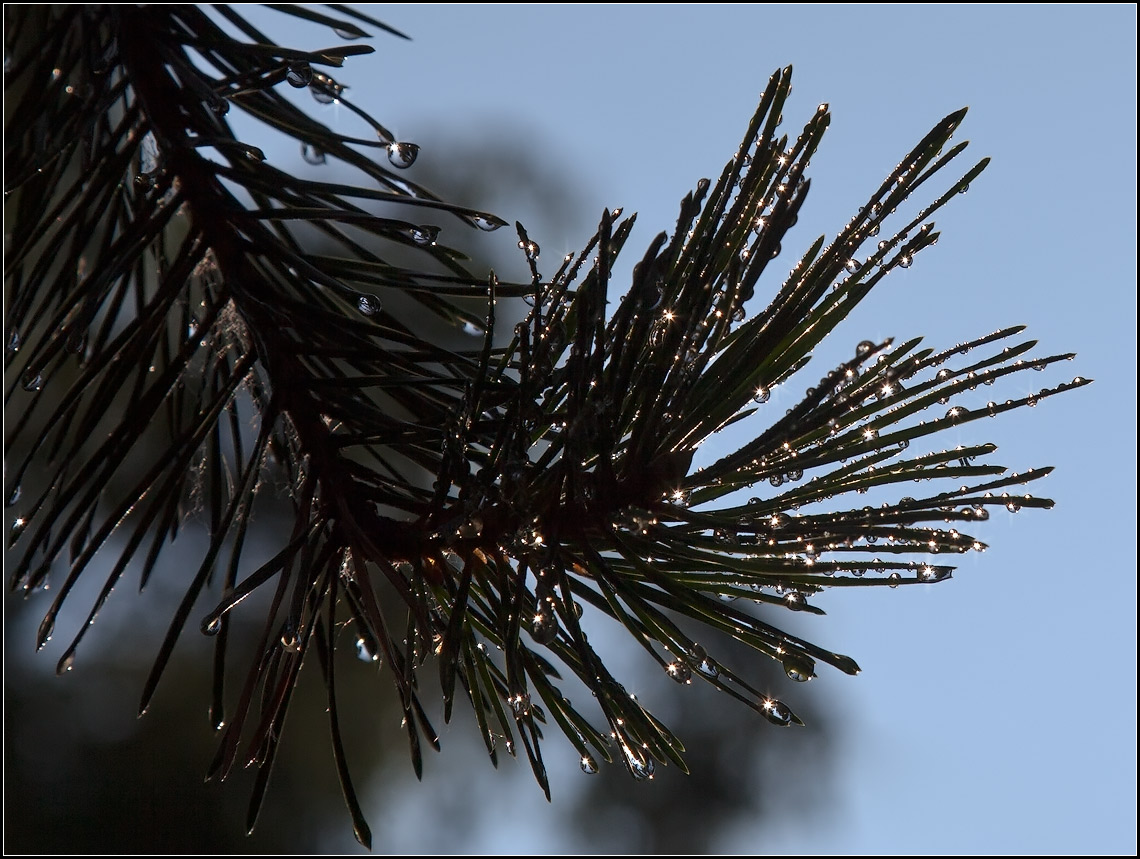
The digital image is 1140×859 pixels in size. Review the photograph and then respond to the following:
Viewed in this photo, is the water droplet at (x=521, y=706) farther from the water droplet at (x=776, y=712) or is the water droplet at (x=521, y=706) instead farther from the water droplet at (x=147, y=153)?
the water droplet at (x=147, y=153)

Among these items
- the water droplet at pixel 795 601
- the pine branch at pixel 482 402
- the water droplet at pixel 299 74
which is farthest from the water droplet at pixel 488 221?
the water droplet at pixel 795 601

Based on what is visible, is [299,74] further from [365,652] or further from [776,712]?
[776,712]

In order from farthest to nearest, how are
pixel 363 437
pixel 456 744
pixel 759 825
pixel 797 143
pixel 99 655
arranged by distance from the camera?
pixel 759 825, pixel 456 744, pixel 99 655, pixel 363 437, pixel 797 143

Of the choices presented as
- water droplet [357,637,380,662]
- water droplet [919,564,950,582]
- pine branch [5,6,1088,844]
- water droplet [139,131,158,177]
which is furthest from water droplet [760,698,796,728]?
water droplet [139,131,158,177]

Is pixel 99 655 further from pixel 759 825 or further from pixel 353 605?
pixel 759 825

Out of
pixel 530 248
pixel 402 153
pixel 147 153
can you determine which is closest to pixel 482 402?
pixel 530 248

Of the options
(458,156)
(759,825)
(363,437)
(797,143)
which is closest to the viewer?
(797,143)

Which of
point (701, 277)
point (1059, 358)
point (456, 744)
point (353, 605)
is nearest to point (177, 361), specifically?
point (353, 605)
